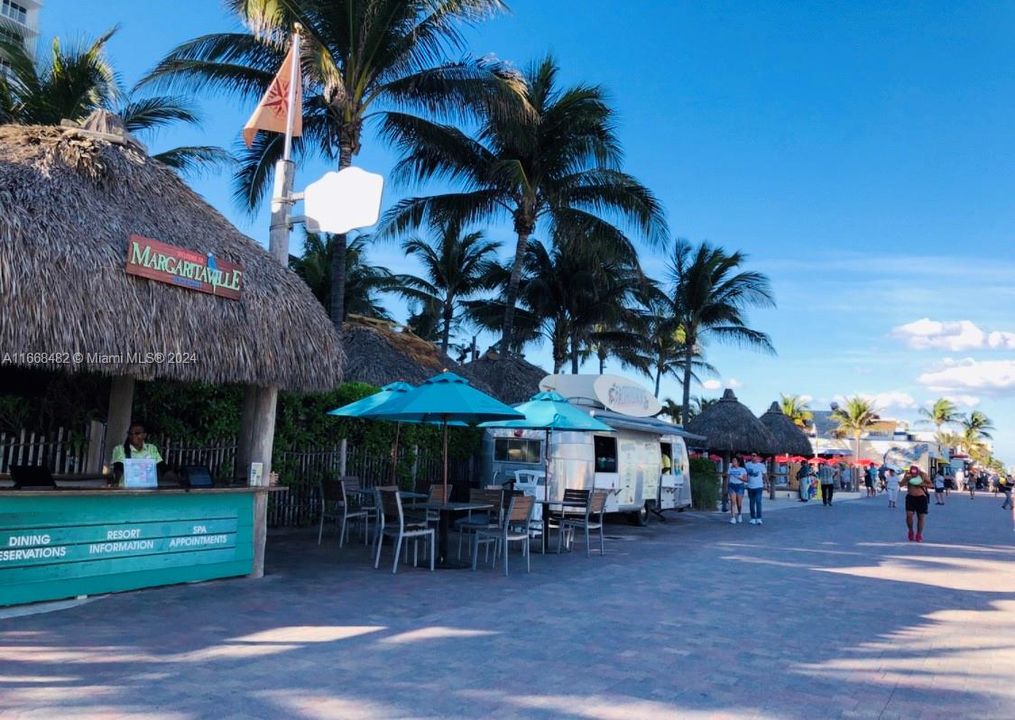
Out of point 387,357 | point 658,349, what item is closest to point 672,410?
point 658,349

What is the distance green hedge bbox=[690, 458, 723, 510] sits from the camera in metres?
23.3

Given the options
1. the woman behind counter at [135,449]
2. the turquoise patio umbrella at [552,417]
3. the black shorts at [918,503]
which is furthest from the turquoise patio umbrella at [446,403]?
the black shorts at [918,503]

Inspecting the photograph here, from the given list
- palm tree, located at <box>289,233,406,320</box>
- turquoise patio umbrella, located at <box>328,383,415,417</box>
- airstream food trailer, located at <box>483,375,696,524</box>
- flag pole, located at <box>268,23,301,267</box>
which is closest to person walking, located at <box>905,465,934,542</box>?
airstream food trailer, located at <box>483,375,696,524</box>

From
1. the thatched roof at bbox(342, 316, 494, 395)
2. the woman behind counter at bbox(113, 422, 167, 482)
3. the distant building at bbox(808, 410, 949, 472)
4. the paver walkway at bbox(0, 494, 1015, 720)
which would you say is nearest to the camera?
the paver walkway at bbox(0, 494, 1015, 720)

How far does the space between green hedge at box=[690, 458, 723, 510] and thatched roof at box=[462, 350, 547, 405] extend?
18.1 ft

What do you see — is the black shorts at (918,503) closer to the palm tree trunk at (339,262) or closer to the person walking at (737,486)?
the person walking at (737,486)

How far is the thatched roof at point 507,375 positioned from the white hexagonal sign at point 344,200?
1155 cm

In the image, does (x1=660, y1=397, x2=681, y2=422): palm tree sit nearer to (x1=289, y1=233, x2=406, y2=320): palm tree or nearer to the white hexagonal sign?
(x1=289, y1=233, x2=406, y2=320): palm tree

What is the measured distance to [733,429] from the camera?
26.7 m

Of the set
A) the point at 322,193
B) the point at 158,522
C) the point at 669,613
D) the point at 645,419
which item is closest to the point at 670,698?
the point at 669,613

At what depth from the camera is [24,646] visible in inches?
219

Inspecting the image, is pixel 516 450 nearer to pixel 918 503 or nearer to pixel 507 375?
pixel 507 375

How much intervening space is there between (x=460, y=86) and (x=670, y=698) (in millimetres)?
14518

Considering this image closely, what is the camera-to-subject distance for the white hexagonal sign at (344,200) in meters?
9.27
